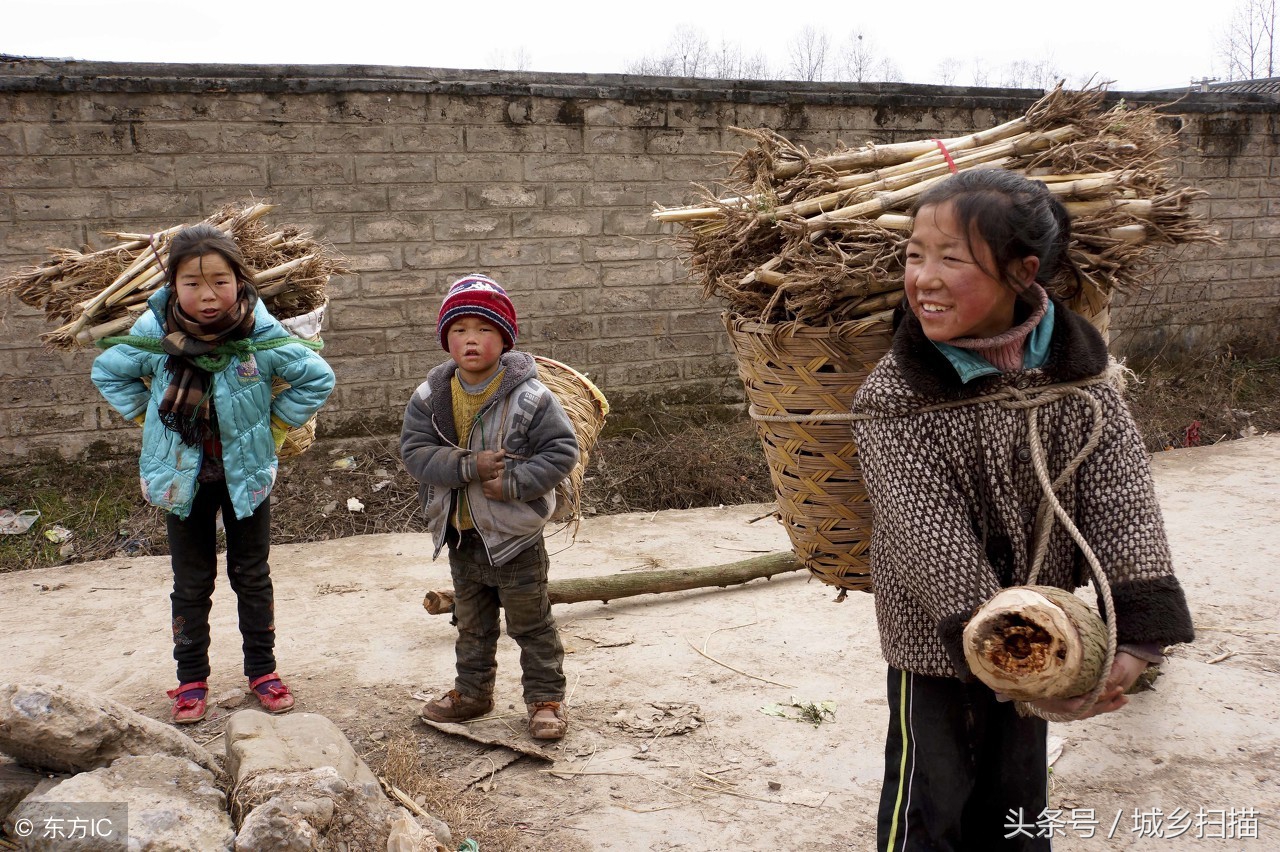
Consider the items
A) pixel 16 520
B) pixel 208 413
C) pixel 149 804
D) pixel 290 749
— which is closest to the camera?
pixel 149 804

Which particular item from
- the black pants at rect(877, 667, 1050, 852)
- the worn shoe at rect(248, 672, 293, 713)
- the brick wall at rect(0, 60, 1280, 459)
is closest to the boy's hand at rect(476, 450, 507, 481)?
the worn shoe at rect(248, 672, 293, 713)

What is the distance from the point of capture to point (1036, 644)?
5.68 ft

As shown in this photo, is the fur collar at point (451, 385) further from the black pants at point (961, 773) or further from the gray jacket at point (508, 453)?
the black pants at point (961, 773)

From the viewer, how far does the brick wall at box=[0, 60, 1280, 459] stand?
5973mm

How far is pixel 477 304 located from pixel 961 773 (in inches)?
78.2

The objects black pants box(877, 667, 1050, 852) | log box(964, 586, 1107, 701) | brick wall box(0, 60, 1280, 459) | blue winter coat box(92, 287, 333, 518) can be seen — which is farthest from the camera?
brick wall box(0, 60, 1280, 459)

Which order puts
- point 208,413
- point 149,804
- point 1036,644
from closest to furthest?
1. point 1036,644
2. point 149,804
3. point 208,413

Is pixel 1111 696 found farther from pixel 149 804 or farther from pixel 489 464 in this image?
pixel 149 804

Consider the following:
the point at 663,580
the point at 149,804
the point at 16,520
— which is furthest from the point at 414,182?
the point at 149,804

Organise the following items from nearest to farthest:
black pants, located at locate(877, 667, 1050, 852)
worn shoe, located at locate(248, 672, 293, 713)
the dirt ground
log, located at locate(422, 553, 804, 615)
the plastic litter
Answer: black pants, located at locate(877, 667, 1050, 852), the dirt ground, worn shoe, located at locate(248, 672, 293, 713), log, located at locate(422, 553, 804, 615), the plastic litter

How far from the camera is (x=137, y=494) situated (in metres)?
6.18

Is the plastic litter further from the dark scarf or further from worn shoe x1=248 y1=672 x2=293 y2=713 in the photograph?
the dark scarf

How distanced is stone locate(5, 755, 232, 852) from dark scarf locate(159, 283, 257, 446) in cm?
120

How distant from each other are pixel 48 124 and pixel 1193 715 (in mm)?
6311
